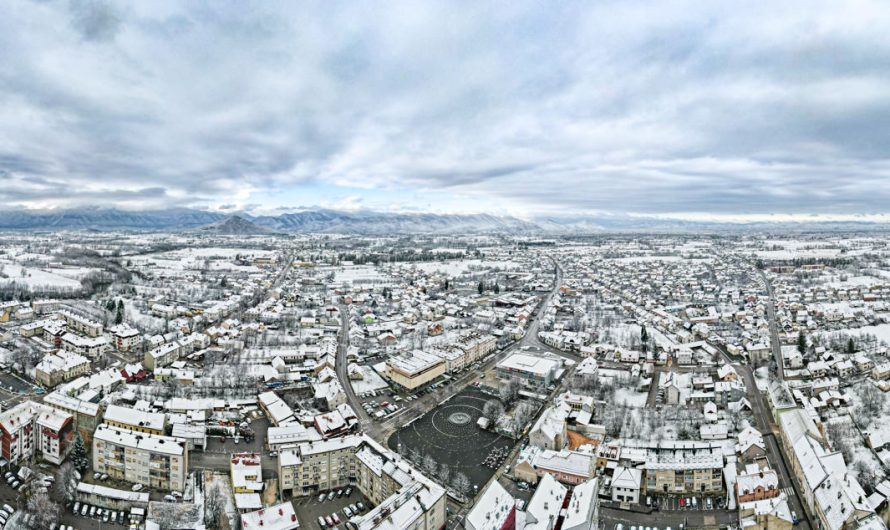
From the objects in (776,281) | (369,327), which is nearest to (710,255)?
(776,281)

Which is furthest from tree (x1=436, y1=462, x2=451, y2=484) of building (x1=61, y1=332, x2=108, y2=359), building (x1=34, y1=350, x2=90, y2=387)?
building (x1=61, y1=332, x2=108, y2=359)

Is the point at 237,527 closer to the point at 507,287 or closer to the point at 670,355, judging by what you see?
the point at 670,355

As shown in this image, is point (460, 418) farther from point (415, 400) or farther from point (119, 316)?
point (119, 316)

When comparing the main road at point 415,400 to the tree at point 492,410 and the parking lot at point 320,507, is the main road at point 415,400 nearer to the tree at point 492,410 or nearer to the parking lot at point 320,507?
the tree at point 492,410

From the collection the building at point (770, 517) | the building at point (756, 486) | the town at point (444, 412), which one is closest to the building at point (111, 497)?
the town at point (444, 412)

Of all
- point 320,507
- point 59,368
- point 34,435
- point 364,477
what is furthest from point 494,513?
point 59,368
